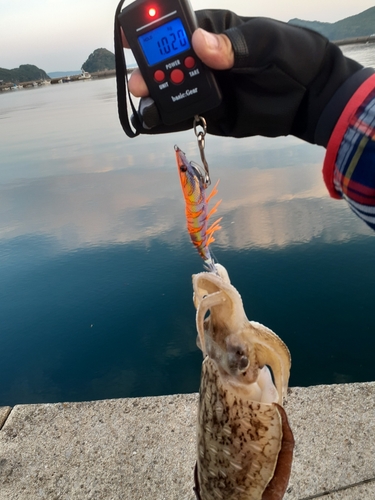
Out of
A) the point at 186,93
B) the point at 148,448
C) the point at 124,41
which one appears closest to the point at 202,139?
the point at 186,93

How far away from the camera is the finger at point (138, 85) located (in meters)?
1.33

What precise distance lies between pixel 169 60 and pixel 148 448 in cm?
235

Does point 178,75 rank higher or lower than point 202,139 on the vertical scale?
higher

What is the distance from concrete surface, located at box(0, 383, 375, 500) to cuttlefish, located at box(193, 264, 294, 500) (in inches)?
48.4

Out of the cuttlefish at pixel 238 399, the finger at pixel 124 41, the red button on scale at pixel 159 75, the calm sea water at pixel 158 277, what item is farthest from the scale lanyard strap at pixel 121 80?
the calm sea water at pixel 158 277

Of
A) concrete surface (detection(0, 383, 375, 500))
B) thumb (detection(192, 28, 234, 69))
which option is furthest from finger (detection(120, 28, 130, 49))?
concrete surface (detection(0, 383, 375, 500))

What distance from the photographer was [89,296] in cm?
516

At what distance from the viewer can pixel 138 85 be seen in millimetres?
1334

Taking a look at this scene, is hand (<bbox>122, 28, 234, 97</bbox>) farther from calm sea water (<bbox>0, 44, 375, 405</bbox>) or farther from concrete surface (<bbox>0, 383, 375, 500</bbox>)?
calm sea water (<bbox>0, 44, 375, 405</bbox>)

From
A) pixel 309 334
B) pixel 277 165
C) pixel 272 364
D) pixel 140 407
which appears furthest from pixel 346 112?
pixel 277 165

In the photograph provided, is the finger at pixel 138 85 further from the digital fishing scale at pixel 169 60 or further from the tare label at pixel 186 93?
the tare label at pixel 186 93

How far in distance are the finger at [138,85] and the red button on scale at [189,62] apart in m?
0.15

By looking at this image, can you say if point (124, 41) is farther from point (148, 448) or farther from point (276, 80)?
point (148, 448)

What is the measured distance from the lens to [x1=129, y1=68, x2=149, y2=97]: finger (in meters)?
1.33
